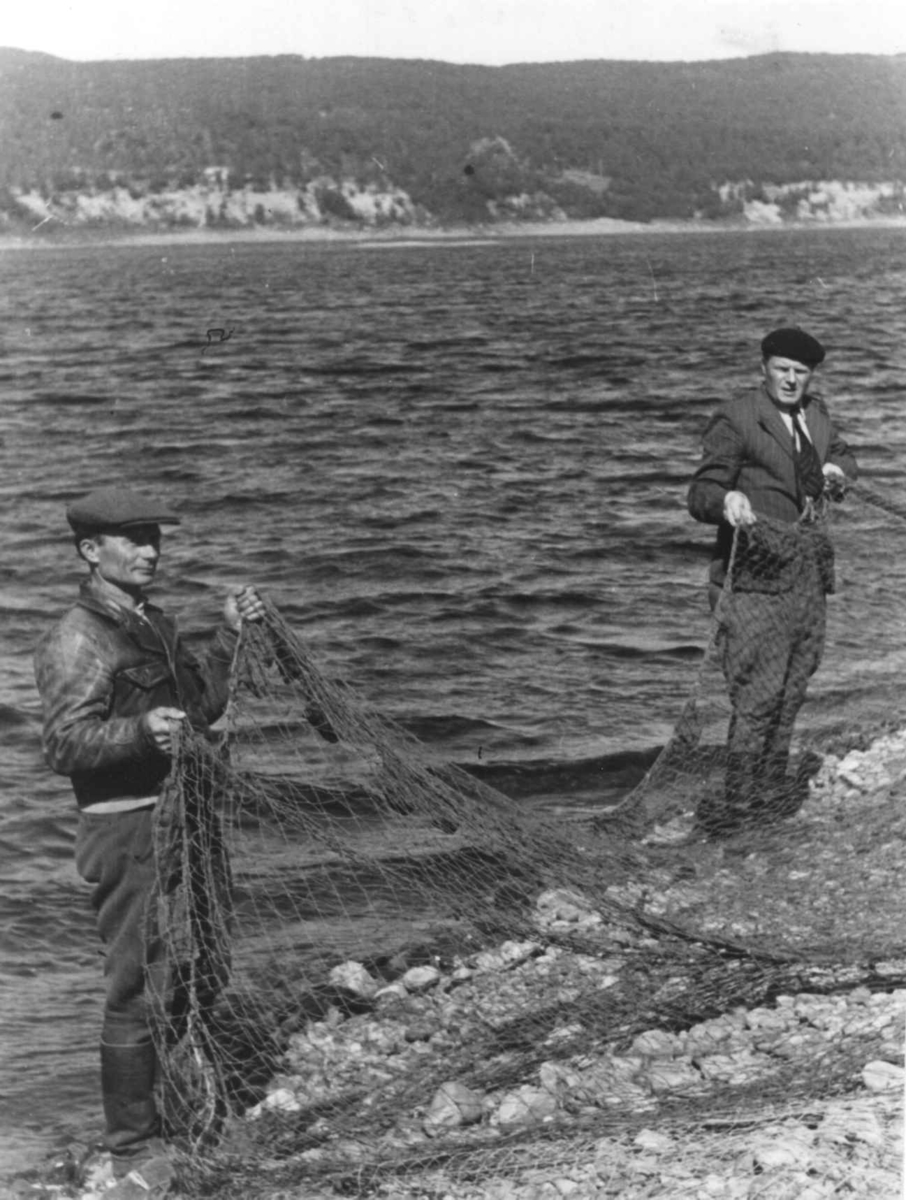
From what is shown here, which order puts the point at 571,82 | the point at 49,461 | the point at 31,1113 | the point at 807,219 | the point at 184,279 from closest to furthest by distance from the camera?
the point at 31,1113, the point at 49,461, the point at 184,279, the point at 571,82, the point at 807,219

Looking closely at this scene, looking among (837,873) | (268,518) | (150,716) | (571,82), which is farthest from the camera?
(571,82)

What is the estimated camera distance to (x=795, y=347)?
6.38 meters

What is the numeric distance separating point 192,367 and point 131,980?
24.7 m

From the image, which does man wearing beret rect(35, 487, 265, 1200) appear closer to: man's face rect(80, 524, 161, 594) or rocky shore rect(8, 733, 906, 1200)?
man's face rect(80, 524, 161, 594)

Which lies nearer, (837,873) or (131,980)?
(131,980)

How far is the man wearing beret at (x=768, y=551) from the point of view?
6523mm

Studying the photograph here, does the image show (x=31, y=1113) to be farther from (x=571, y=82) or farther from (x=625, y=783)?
(x=571, y=82)

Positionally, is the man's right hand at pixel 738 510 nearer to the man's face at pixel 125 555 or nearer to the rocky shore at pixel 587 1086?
the rocky shore at pixel 587 1086

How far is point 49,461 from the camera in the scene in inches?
730

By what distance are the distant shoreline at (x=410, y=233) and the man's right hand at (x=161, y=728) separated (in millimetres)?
57584

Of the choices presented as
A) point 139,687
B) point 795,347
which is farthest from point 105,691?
point 795,347

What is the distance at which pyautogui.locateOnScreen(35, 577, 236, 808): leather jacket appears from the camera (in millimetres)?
4281

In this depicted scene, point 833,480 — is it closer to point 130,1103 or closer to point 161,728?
point 161,728

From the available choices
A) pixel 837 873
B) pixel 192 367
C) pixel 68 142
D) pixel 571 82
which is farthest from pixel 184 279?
pixel 837 873
